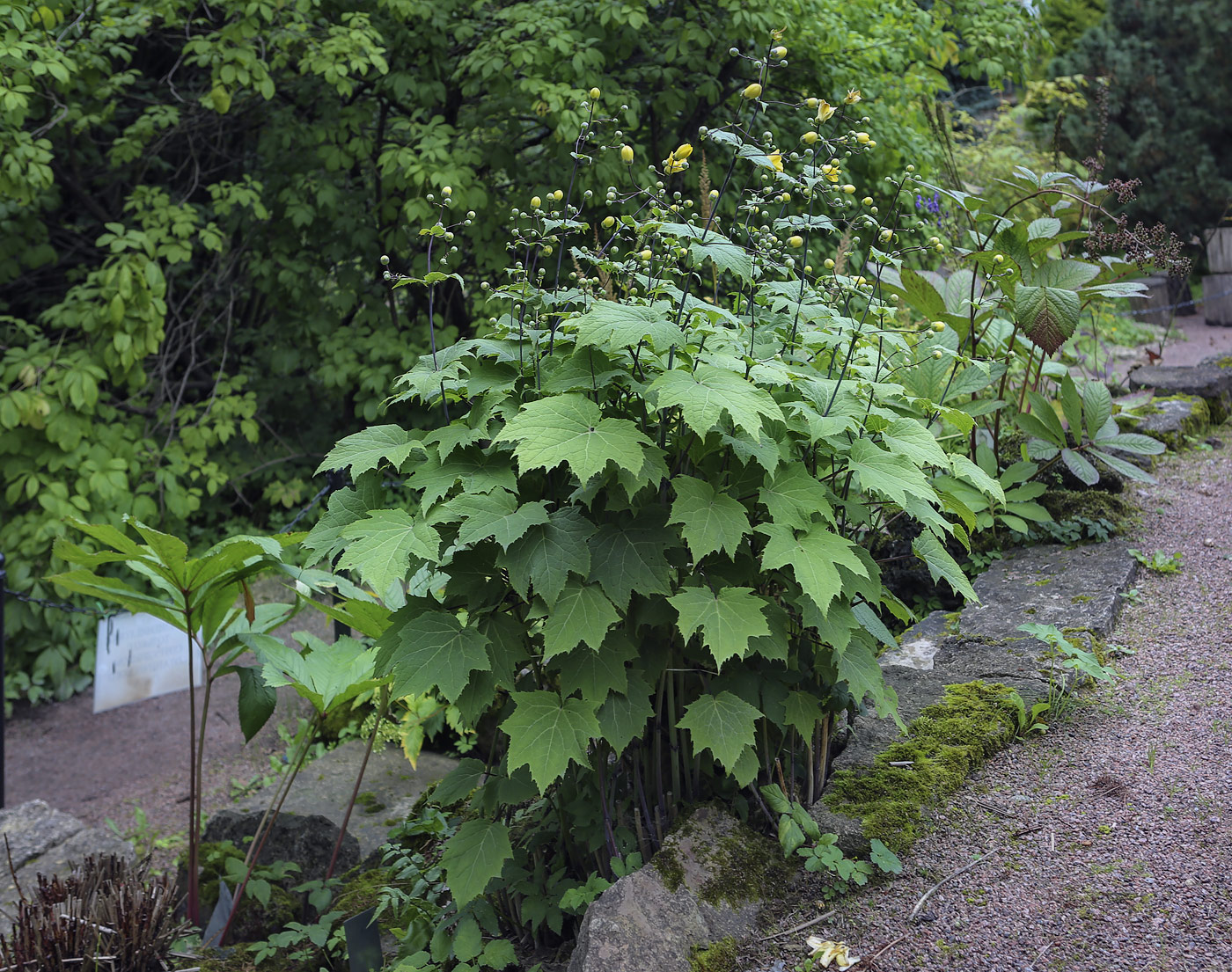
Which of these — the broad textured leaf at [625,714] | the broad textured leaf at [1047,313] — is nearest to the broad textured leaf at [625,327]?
the broad textured leaf at [625,714]

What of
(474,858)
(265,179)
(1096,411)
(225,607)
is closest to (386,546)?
(474,858)

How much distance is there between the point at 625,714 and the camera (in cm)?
175

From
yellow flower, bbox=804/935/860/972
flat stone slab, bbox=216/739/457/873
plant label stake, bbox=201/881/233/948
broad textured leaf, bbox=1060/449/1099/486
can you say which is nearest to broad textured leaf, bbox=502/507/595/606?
yellow flower, bbox=804/935/860/972

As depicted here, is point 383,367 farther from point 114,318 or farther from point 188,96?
point 188,96

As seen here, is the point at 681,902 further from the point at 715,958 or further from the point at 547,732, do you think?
the point at 547,732

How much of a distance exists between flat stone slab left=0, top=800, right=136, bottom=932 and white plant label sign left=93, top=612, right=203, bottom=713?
76 cm

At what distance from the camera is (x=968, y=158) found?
10.1m

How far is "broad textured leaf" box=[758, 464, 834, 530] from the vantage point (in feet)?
5.78

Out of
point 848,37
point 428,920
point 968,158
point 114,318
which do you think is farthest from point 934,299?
point 968,158

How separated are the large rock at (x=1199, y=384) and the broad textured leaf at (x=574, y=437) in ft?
14.6

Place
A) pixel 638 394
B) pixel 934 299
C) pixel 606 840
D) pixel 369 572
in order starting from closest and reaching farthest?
pixel 369 572, pixel 638 394, pixel 606 840, pixel 934 299

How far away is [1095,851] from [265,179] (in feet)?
21.5

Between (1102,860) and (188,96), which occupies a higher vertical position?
(188,96)

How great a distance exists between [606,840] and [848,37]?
17.9ft
